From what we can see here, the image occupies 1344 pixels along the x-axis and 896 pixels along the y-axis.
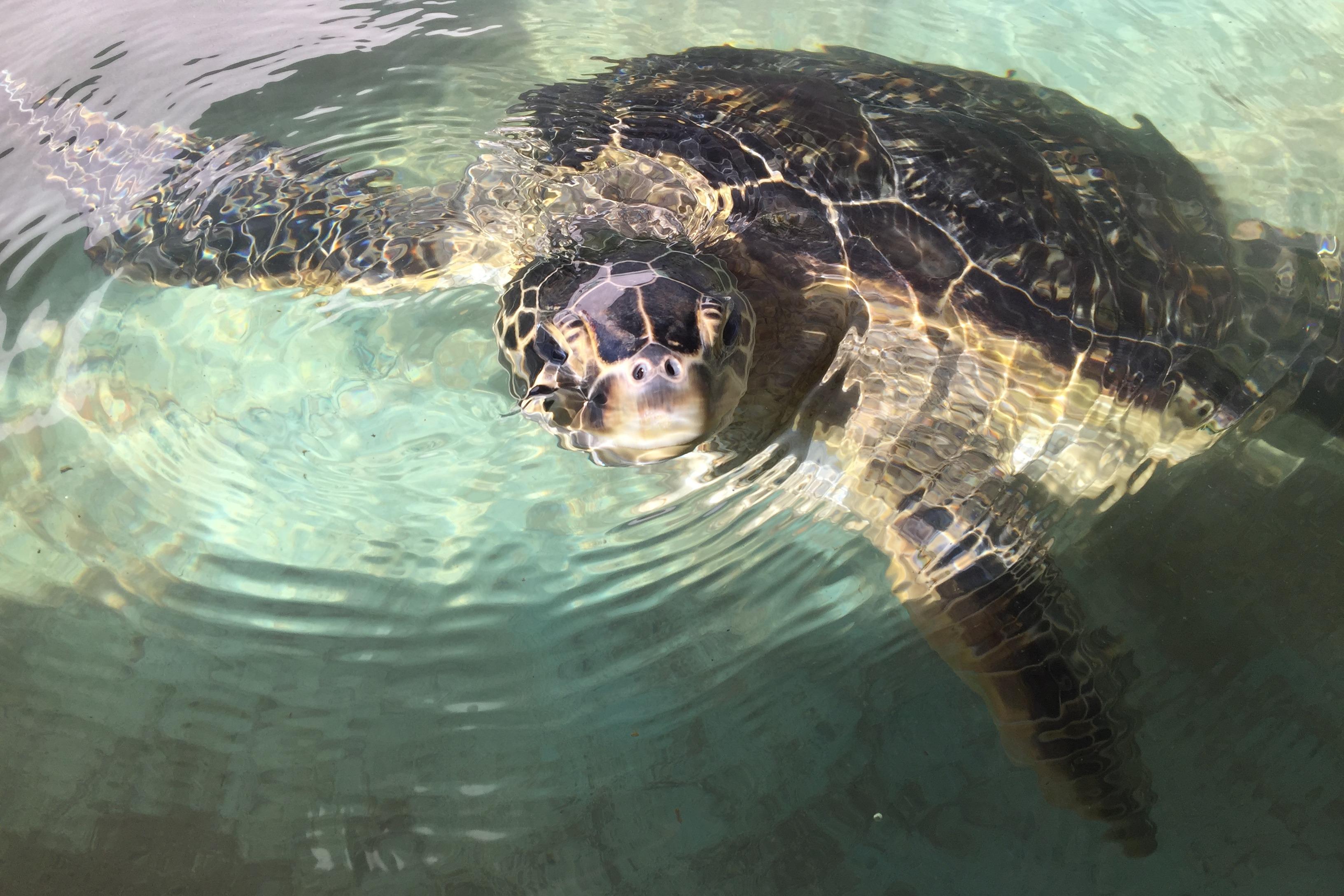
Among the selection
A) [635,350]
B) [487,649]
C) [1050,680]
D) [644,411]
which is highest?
[635,350]

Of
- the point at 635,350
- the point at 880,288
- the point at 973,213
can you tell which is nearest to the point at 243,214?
the point at 635,350

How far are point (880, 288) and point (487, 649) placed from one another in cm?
157

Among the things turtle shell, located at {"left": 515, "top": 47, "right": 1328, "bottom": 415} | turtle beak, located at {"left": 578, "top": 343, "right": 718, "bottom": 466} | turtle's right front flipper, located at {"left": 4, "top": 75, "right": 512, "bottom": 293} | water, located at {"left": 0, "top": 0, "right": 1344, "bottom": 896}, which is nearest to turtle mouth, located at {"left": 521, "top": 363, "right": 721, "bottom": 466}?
turtle beak, located at {"left": 578, "top": 343, "right": 718, "bottom": 466}

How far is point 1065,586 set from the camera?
82.5 inches

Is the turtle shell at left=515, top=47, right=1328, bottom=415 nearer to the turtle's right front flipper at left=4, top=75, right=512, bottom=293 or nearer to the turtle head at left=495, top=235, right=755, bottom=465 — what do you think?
the turtle head at left=495, top=235, right=755, bottom=465

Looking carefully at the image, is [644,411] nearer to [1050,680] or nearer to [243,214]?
[1050,680]

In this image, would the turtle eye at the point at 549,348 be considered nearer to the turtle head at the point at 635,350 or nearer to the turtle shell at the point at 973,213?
the turtle head at the point at 635,350

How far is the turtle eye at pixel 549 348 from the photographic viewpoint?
2.02 m

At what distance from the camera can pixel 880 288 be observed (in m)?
2.34

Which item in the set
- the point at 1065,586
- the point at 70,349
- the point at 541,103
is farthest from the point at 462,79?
the point at 1065,586

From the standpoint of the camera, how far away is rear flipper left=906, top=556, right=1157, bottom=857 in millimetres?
1787

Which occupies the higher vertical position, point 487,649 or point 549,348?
point 549,348

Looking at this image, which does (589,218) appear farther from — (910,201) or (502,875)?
(502,875)

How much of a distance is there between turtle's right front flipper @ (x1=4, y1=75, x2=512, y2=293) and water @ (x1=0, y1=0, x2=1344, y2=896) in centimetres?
11
